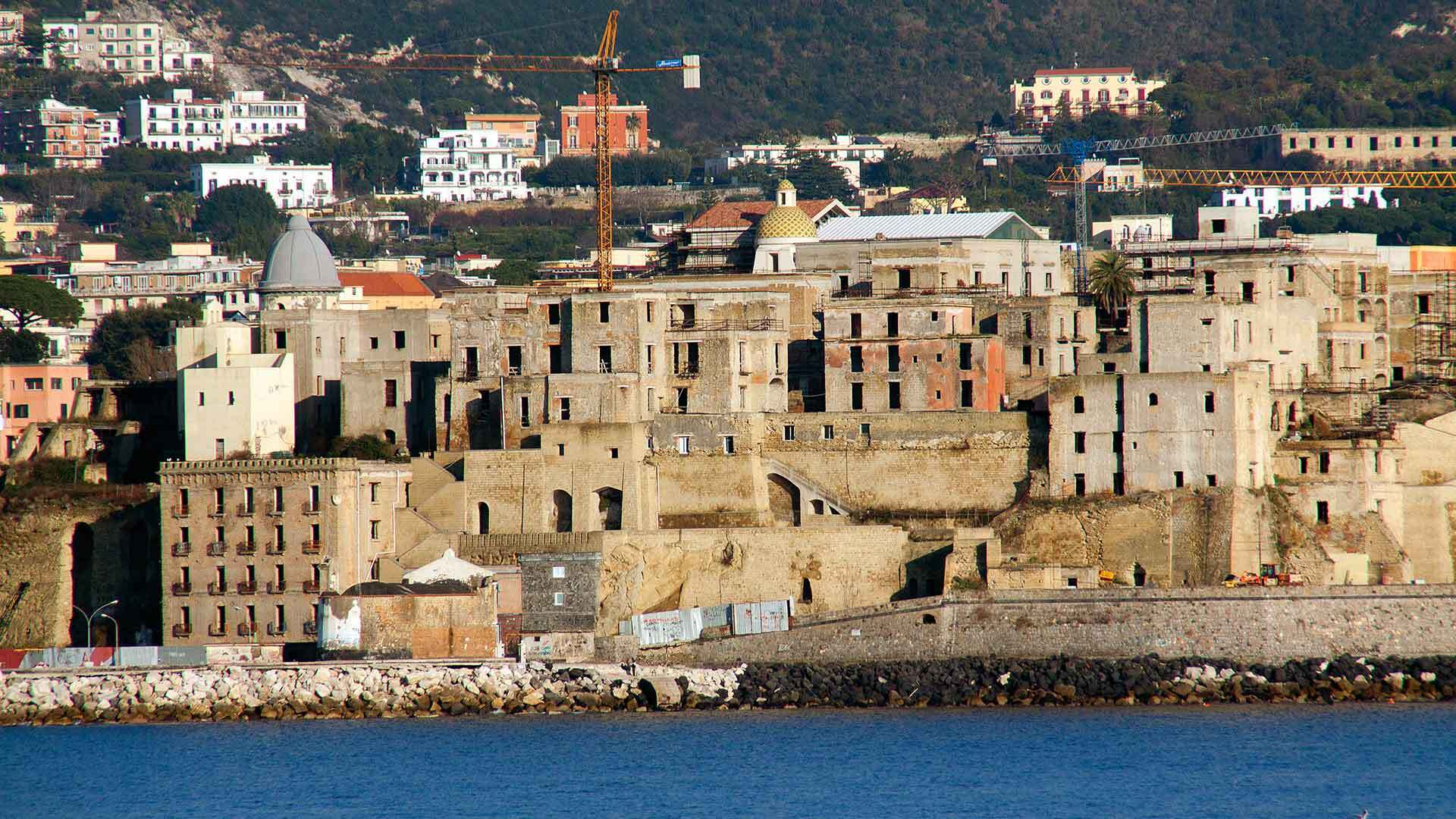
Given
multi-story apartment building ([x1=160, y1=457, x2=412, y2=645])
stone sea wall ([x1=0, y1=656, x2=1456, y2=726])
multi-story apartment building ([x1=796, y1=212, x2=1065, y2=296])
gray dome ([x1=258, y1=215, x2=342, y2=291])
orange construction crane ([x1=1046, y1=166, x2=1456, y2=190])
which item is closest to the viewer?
stone sea wall ([x1=0, y1=656, x2=1456, y2=726])

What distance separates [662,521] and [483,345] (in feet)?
26.4

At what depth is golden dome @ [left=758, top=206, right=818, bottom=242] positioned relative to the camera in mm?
97250

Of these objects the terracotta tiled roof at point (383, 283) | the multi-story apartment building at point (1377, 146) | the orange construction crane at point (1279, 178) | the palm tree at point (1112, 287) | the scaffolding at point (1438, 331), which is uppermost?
the multi-story apartment building at point (1377, 146)

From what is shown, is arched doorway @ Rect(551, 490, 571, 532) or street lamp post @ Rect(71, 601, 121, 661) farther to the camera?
street lamp post @ Rect(71, 601, 121, 661)

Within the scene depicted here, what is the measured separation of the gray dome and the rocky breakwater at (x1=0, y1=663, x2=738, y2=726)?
18.0 meters

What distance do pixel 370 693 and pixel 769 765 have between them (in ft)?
42.2

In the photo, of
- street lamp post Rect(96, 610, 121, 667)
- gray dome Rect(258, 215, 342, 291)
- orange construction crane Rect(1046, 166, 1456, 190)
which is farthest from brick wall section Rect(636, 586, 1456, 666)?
orange construction crane Rect(1046, 166, 1456, 190)

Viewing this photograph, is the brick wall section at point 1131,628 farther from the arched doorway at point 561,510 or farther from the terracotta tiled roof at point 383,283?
the terracotta tiled roof at point 383,283

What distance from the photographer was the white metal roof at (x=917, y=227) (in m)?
94.6

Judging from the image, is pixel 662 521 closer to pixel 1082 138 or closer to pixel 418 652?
pixel 418 652

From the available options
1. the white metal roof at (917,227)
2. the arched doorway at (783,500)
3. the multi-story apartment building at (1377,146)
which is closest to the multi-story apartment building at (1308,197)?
the multi-story apartment building at (1377,146)

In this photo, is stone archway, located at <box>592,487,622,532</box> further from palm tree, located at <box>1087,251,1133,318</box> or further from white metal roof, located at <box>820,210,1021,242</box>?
palm tree, located at <box>1087,251,1133,318</box>

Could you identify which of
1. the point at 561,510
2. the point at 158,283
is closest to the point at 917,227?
the point at 561,510

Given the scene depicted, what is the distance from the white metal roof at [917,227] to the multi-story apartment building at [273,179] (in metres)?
97.4
